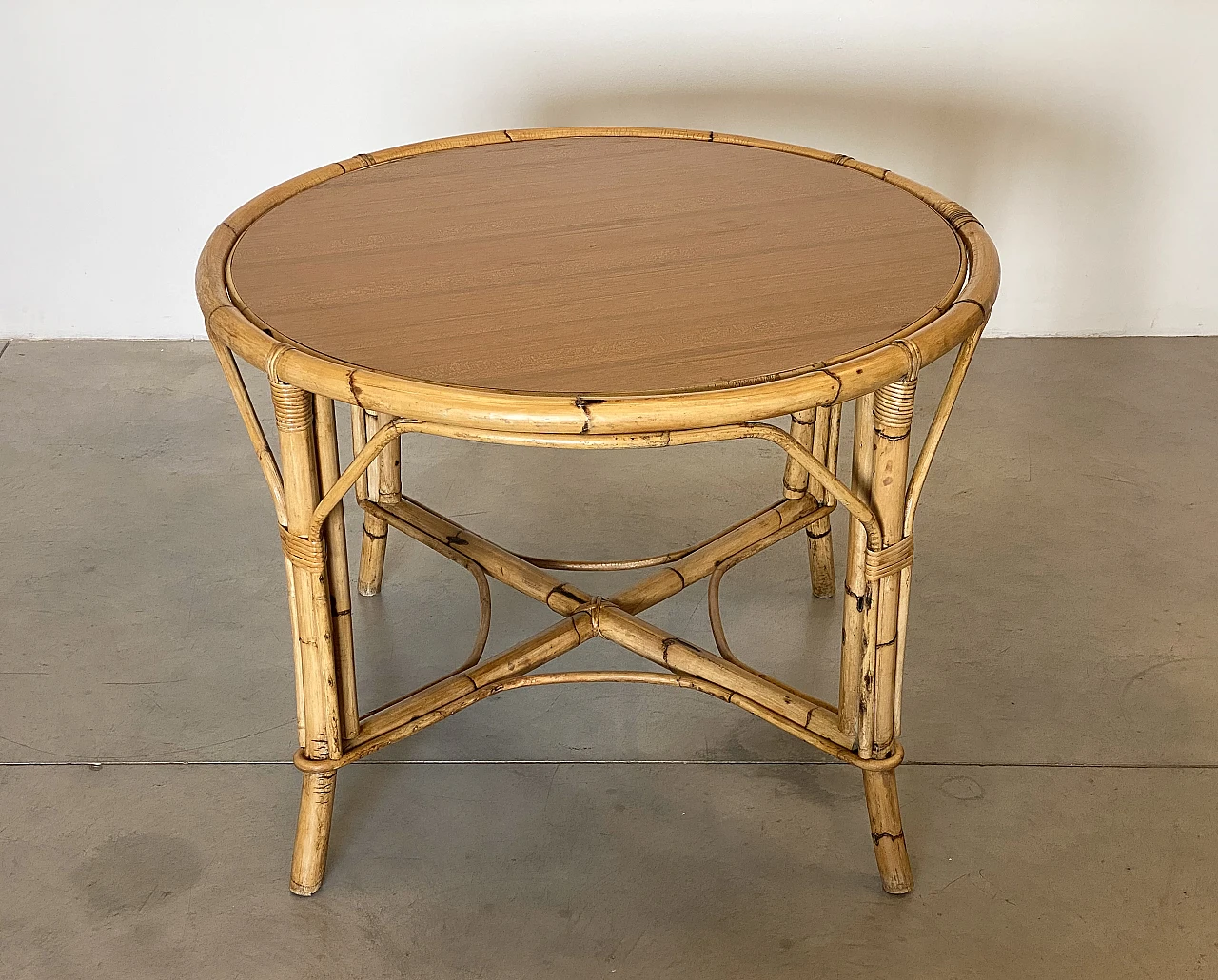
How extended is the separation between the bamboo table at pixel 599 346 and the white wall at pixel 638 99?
3.57 feet

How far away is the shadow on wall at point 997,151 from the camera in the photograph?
3277 mm

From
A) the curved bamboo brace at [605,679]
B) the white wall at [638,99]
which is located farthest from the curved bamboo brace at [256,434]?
the white wall at [638,99]

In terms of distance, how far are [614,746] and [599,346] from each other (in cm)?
84

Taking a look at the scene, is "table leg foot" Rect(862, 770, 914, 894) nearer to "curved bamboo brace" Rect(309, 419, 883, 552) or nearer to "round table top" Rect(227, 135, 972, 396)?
"curved bamboo brace" Rect(309, 419, 883, 552)

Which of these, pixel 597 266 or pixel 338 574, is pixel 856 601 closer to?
pixel 597 266

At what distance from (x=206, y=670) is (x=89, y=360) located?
1.45 m

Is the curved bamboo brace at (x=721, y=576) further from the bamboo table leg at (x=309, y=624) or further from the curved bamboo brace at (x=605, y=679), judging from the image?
the bamboo table leg at (x=309, y=624)

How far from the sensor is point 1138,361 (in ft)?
11.0

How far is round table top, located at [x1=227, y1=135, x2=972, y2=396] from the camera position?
4.99 ft

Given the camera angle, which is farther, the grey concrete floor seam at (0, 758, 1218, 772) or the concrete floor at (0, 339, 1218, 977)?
the grey concrete floor seam at (0, 758, 1218, 772)

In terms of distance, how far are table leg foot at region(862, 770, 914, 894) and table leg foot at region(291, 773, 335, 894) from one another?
77cm

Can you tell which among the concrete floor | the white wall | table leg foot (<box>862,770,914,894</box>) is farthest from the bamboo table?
the white wall

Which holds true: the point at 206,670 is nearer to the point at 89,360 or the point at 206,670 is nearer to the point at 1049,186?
the point at 89,360

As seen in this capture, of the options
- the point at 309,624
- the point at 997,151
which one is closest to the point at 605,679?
the point at 309,624
